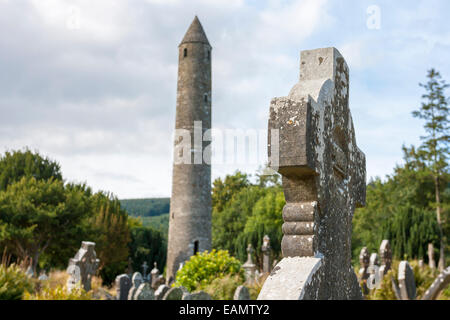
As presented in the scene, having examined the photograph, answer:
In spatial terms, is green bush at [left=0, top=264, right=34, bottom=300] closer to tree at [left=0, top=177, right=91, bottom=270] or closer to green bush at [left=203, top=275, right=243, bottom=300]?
green bush at [left=203, top=275, right=243, bottom=300]

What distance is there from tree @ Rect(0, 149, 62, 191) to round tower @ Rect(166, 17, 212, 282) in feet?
44.7

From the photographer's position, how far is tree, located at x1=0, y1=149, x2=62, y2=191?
3316 centimetres

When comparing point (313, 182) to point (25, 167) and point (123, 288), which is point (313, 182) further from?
point (25, 167)

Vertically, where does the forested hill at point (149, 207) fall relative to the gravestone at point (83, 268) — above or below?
above

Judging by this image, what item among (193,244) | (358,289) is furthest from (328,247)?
(193,244)

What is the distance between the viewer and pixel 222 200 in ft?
151

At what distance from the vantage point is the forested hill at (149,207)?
92.6 meters

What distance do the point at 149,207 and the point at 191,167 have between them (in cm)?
7131

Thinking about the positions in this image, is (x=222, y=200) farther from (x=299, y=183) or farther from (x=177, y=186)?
(x=299, y=183)

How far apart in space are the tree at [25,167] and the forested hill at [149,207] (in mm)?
57332

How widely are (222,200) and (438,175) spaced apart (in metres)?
21.5

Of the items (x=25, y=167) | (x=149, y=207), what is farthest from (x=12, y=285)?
(x=149, y=207)

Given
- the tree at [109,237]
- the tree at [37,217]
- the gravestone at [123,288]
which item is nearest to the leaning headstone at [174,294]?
the gravestone at [123,288]

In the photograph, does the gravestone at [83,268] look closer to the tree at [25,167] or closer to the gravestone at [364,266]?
the gravestone at [364,266]
